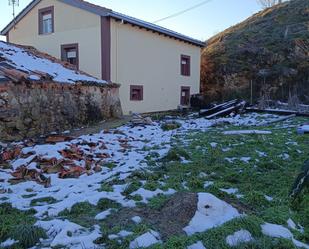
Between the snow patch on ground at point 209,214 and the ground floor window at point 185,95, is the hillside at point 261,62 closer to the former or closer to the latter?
the ground floor window at point 185,95

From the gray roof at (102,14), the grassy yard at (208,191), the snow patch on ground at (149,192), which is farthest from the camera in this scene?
the gray roof at (102,14)

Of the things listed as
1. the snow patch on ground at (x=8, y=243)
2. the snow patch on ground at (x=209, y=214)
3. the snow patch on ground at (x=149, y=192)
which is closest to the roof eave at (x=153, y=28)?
the snow patch on ground at (x=149, y=192)

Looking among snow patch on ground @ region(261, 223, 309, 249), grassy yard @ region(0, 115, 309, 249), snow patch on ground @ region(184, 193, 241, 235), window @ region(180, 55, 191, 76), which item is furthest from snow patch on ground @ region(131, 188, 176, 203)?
window @ region(180, 55, 191, 76)

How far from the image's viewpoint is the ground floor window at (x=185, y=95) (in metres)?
20.5

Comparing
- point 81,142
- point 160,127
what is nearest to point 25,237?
point 81,142

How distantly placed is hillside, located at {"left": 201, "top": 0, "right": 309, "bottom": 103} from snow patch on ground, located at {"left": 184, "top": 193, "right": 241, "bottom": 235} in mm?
16735

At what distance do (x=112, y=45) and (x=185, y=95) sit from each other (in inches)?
267

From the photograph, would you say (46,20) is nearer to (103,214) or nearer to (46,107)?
(46,107)

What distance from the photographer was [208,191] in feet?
15.6

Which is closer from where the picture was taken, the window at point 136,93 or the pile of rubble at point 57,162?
the pile of rubble at point 57,162

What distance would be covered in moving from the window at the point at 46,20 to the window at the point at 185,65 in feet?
23.5

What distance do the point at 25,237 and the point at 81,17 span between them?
13.8 m

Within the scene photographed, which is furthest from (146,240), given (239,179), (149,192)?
(239,179)

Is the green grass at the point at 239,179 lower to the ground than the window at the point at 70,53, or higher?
lower
